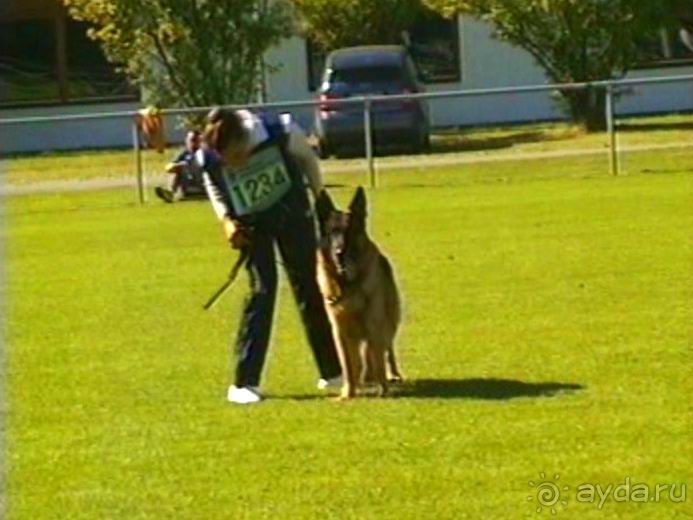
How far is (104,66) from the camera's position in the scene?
44469 millimetres

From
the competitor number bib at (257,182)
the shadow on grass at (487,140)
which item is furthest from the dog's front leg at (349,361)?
the shadow on grass at (487,140)

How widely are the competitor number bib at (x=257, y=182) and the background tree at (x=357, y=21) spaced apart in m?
31.4

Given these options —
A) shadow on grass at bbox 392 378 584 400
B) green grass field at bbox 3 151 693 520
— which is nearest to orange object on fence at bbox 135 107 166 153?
green grass field at bbox 3 151 693 520

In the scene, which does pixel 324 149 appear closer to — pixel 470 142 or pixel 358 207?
pixel 470 142

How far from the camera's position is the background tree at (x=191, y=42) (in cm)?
3828

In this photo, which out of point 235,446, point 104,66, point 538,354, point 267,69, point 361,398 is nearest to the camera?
point 235,446

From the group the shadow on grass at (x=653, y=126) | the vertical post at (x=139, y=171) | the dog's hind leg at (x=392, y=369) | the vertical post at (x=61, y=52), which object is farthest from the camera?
the vertical post at (x=61, y=52)

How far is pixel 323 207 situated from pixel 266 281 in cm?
57

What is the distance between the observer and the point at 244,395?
11.8 m

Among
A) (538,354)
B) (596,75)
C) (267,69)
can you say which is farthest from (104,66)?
(538,354)

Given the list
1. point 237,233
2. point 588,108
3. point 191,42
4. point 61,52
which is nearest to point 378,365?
point 237,233

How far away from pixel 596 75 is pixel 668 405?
92.3 ft

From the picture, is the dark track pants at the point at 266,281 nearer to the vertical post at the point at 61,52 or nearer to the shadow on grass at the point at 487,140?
the shadow on grass at the point at 487,140

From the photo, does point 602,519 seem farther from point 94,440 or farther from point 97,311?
point 97,311
